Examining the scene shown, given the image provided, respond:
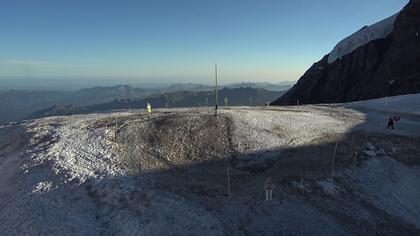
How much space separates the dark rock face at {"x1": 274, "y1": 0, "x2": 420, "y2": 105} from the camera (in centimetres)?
7988

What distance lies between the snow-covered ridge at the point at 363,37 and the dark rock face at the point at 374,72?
3.22 meters

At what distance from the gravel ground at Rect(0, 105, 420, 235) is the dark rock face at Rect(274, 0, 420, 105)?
53.1 m

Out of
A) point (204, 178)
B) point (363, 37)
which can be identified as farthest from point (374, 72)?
point (204, 178)

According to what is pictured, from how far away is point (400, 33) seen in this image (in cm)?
8938

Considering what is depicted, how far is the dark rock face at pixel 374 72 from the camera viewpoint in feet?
262

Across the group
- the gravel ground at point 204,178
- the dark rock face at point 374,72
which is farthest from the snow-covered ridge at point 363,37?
the gravel ground at point 204,178

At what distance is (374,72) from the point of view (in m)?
89.9

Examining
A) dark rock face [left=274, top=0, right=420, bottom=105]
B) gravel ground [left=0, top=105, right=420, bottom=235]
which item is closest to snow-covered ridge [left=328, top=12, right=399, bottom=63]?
dark rock face [left=274, top=0, right=420, bottom=105]

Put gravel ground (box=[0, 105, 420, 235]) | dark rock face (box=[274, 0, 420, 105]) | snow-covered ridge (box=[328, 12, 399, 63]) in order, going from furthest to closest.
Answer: snow-covered ridge (box=[328, 12, 399, 63]) < dark rock face (box=[274, 0, 420, 105]) < gravel ground (box=[0, 105, 420, 235])

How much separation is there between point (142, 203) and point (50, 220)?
13.1 ft

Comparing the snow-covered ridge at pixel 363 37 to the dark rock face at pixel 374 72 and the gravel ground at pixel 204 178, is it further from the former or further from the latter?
the gravel ground at pixel 204 178

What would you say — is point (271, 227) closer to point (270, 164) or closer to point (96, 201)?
point (270, 164)

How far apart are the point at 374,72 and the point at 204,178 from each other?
7796 cm

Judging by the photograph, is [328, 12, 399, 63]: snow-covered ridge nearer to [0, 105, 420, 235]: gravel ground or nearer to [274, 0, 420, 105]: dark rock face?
[274, 0, 420, 105]: dark rock face
